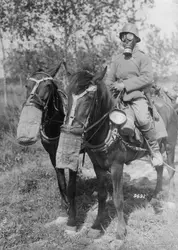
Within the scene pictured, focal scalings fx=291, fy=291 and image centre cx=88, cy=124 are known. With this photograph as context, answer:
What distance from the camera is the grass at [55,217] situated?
4109 mm

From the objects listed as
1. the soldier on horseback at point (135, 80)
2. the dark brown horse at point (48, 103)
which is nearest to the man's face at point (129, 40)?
the soldier on horseback at point (135, 80)

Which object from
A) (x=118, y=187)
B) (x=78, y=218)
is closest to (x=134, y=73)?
(x=118, y=187)

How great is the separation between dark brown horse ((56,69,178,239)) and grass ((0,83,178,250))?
273 mm

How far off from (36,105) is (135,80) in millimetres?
1504

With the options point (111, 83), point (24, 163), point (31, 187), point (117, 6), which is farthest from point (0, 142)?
point (117, 6)

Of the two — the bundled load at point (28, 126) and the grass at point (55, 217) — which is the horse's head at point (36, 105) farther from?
the grass at point (55, 217)

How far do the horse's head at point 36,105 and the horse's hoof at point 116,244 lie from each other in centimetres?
181

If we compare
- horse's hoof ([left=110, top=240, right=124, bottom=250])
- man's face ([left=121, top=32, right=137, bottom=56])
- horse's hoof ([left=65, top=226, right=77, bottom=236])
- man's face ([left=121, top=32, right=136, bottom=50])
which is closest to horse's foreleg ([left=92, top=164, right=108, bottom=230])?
horse's hoof ([left=65, top=226, right=77, bottom=236])

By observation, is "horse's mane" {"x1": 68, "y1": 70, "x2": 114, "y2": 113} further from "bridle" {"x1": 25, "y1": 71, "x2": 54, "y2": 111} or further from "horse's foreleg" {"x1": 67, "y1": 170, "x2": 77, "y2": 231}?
"horse's foreleg" {"x1": 67, "y1": 170, "x2": 77, "y2": 231}

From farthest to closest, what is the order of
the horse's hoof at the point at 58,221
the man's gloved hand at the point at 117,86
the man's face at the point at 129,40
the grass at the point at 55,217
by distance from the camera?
the horse's hoof at the point at 58,221, the man's face at the point at 129,40, the man's gloved hand at the point at 117,86, the grass at the point at 55,217

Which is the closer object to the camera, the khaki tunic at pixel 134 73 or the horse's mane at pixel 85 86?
the horse's mane at pixel 85 86

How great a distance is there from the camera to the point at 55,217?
16.6 feet

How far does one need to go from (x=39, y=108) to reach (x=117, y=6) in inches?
400

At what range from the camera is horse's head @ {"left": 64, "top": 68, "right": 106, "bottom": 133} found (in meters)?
3.47
